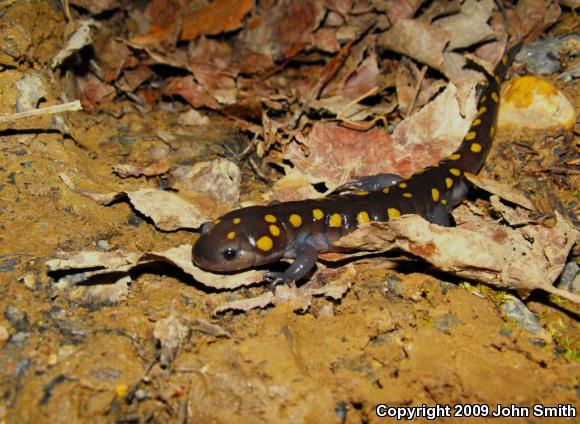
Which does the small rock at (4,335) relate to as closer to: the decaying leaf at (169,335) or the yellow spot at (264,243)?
the decaying leaf at (169,335)

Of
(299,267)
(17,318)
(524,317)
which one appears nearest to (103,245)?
(17,318)

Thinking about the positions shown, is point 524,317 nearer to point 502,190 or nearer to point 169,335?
point 502,190

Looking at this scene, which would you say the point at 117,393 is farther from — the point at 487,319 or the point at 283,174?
the point at 283,174

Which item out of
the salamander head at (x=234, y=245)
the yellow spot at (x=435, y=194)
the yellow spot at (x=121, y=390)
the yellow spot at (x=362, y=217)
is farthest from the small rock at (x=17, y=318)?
the yellow spot at (x=435, y=194)

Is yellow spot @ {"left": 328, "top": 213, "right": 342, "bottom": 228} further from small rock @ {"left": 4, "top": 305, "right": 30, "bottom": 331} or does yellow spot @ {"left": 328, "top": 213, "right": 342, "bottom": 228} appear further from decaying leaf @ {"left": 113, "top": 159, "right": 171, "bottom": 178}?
small rock @ {"left": 4, "top": 305, "right": 30, "bottom": 331}

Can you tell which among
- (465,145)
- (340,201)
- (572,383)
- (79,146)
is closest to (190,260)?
(340,201)

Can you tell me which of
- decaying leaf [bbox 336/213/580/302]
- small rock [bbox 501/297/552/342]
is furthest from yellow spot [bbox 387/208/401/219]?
small rock [bbox 501/297/552/342]
